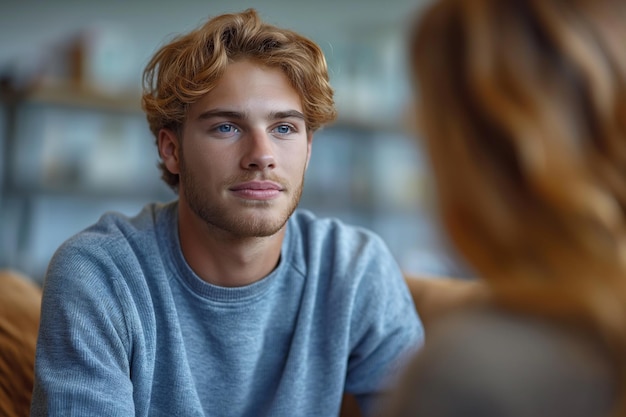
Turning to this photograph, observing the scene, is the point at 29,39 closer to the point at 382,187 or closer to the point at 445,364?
the point at 382,187

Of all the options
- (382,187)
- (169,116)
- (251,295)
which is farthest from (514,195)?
(382,187)

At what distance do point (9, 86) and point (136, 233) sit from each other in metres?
2.25

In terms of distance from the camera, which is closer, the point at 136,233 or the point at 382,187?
the point at 136,233

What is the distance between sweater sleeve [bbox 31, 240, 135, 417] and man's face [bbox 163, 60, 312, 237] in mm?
252

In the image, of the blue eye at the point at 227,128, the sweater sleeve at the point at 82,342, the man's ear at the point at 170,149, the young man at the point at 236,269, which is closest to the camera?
the sweater sleeve at the point at 82,342

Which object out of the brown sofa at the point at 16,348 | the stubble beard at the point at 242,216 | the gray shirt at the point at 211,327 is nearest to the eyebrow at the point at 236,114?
the stubble beard at the point at 242,216

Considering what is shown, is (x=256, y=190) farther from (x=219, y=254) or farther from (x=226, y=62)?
(x=226, y=62)

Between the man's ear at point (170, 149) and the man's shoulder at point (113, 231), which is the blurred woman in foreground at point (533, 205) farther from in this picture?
the man's ear at point (170, 149)

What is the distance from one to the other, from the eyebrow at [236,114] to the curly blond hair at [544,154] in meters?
0.85

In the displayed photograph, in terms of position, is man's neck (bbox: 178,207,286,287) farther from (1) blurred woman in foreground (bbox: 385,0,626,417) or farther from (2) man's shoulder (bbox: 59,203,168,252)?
(1) blurred woman in foreground (bbox: 385,0,626,417)

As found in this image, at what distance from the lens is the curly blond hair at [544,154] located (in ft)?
2.27

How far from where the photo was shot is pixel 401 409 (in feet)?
2.38

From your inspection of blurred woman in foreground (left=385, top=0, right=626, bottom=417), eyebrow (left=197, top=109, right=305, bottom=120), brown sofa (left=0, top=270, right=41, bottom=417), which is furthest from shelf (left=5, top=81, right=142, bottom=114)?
blurred woman in foreground (left=385, top=0, right=626, bottom=417)

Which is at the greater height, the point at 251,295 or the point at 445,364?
the point at 445,364
